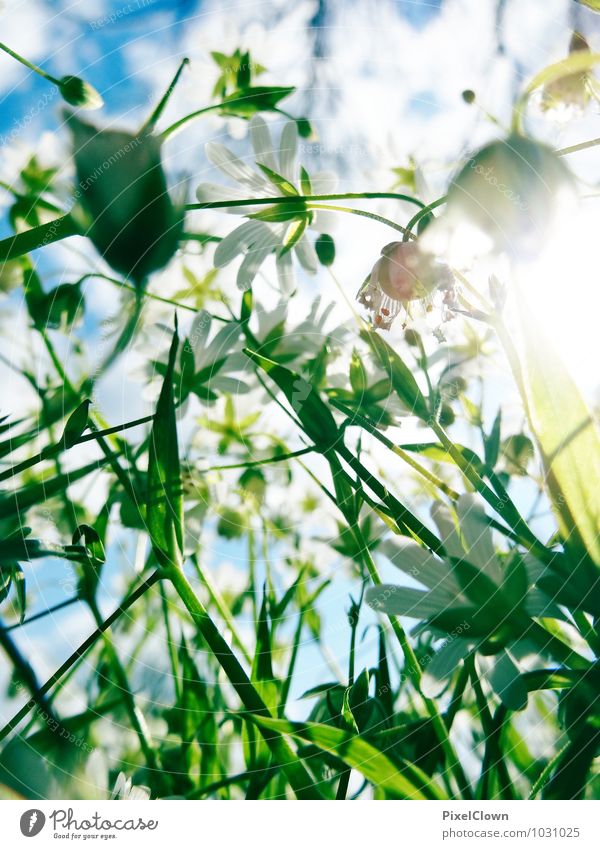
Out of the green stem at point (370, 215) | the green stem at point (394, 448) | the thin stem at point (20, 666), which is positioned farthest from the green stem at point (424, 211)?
the thin stem at point (20, 666)

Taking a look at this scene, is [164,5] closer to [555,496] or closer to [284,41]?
[284,41]

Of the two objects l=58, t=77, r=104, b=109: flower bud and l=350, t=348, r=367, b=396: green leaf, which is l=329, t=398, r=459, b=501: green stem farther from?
l=58, t=77, r=104, b=109: flower bud

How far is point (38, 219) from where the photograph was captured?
0.44 meters

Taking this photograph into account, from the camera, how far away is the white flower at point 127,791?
1.23 feet

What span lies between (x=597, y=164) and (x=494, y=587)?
1.05 feet

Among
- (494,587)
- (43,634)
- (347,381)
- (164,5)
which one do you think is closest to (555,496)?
(494,587)

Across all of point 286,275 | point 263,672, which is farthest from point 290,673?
point 286,275

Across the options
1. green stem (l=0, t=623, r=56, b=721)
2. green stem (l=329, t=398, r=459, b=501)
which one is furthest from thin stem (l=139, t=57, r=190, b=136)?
green stem (l=0, t=623, r=56, b=721)
